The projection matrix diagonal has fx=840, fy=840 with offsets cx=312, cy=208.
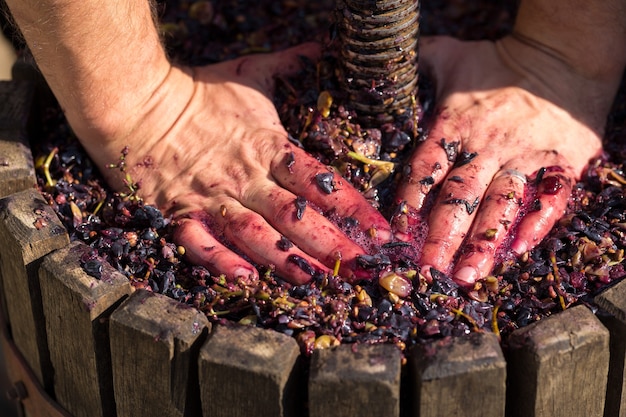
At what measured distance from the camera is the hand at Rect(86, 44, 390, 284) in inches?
79.7

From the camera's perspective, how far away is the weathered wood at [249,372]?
164 centimetres

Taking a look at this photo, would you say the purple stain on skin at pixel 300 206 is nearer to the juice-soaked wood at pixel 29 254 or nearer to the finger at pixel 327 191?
the finger at pixel 327 191

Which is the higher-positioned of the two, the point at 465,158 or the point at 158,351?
the point at 465,158

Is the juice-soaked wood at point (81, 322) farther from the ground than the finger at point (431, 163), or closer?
closer

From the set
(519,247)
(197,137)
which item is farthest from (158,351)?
(519,247)

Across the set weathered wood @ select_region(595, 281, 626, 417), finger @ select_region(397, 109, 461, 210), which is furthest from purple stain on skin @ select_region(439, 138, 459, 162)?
weathered wood @ select_region(595, 281, 626, 417)

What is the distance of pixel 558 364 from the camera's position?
167 cm

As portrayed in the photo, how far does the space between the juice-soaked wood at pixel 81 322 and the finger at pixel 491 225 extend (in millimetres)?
796

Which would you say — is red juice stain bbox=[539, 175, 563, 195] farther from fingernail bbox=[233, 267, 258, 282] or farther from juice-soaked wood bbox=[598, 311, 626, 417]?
fingernail bbox=[233, 267, 258, 282]

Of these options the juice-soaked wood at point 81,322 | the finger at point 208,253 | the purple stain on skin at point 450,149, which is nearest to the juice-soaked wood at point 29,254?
the juice-soaked wood at point 81,322

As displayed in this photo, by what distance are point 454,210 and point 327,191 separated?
32 cm

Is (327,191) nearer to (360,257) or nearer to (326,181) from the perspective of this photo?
(326,181)

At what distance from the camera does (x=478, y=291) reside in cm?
195

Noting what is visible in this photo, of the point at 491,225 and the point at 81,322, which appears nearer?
the point at 81,322
